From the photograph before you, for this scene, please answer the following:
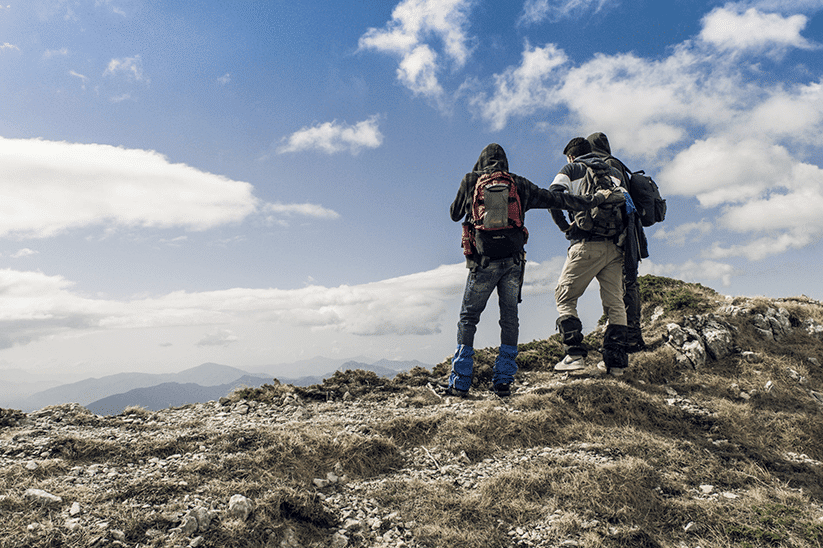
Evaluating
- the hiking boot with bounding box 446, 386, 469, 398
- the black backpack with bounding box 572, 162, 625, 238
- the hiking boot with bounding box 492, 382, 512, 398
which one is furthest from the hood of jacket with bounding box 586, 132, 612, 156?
the hiking boot with bounding box 446, 386, 469, 398

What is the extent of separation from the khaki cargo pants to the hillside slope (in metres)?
1.21

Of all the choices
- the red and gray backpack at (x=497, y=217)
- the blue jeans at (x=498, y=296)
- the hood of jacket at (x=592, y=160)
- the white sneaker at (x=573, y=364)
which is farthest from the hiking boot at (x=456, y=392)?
the hood of jacket at (x=592, y=160)

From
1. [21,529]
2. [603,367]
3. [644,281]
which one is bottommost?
[21,529]

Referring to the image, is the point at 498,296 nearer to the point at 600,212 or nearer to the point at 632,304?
the point at 600,212

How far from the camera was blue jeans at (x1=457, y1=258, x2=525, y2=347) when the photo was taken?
298 inches

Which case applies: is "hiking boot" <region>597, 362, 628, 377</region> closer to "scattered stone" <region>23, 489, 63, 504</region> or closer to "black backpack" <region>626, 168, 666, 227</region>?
"black backpack" <region>626, 168, 666, 227</region>

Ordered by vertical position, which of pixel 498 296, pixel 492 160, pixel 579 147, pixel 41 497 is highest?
pixel 579 147

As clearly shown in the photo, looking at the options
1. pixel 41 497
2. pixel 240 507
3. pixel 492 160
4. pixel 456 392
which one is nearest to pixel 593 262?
pixel 492 160

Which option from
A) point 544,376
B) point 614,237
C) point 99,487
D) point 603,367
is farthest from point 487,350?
point 99,487

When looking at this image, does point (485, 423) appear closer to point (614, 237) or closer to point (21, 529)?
point (614, 237)

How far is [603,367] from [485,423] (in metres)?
3.48

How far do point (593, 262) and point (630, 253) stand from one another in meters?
0.79

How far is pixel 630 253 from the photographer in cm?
830

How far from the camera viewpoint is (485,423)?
6168 millimetres
